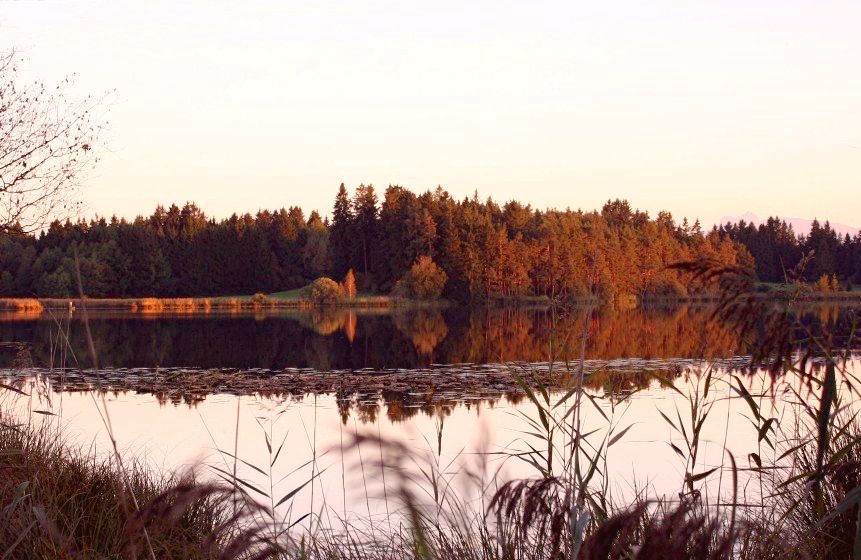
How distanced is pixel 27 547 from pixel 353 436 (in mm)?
3160

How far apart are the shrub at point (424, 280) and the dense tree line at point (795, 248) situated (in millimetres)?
26333

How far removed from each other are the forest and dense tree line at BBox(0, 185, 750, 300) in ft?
0.35

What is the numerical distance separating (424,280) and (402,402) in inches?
2202

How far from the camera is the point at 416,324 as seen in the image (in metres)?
46.4

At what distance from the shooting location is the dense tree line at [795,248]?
79.8 meters

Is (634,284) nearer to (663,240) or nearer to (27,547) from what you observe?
(663,240)

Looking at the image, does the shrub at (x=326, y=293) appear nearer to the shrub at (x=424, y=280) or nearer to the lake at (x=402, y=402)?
the shrub at (x=424, y=280)

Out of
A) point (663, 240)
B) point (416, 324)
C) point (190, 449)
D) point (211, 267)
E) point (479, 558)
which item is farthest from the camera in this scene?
point (211, 267)

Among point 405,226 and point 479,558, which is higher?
point 405,226

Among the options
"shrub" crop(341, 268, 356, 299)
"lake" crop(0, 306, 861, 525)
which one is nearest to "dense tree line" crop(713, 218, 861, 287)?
"shrub" crop(341, 268, 356, 299)

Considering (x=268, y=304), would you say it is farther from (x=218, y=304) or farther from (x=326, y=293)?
(x=326, y=293)

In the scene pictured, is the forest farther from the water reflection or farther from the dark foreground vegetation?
the dark foreground vegetation

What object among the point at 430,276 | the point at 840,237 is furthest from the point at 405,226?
the point at 840,237

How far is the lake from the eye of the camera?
155 inches
